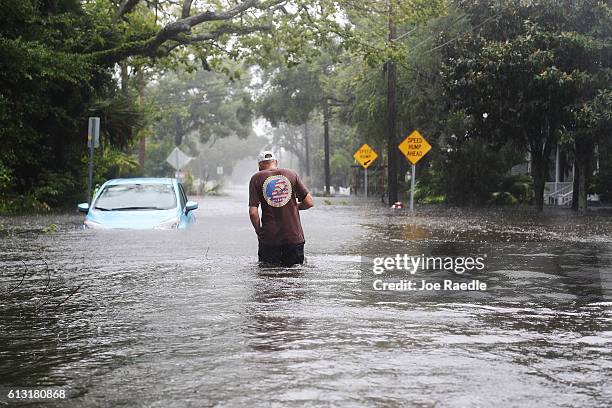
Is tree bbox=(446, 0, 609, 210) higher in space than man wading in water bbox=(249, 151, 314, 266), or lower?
higher

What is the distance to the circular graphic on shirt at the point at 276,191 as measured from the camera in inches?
409

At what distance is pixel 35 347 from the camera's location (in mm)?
6453

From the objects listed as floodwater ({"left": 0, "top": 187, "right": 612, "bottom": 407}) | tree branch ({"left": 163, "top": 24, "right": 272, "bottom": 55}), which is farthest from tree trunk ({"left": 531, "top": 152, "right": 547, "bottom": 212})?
floodwater ({"left": 0, "top": 187, "right": 612, "bottom": 407})

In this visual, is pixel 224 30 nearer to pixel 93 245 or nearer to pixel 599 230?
pixel 599 230

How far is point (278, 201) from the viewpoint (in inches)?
409

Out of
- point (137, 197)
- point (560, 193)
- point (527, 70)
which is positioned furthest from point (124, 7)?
point (560, 193)

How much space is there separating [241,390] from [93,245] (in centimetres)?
1001

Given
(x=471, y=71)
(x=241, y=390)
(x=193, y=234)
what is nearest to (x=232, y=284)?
(x=241, y=390)

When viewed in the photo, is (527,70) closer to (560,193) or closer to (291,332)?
(560,193)

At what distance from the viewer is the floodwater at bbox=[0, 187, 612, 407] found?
5086mm

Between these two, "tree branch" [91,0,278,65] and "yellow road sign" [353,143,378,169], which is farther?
"yellow road sign" [353,143,378,169]

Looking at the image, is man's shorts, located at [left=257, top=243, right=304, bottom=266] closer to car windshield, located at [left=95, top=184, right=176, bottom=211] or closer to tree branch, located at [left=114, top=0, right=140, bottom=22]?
car windshield, located at [left=95, top=184, right=176, bottom=211]

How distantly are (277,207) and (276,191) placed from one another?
0.65 feet

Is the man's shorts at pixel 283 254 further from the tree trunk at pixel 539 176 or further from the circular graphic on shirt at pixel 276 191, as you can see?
the tree trunk at pixel 539 176
